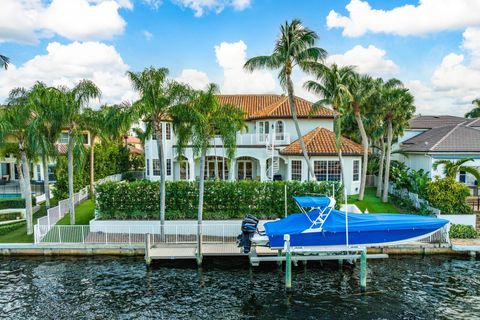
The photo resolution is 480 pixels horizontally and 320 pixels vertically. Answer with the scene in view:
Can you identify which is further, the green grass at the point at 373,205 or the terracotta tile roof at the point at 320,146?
the terracotta tile roof at the point at 320,146

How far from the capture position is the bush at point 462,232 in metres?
20.4

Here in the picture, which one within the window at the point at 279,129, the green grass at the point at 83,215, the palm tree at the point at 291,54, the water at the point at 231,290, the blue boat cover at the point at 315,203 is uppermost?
the palm tree at the point at 291,54

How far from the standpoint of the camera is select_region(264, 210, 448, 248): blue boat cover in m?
16.2

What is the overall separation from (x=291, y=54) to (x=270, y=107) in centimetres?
1126

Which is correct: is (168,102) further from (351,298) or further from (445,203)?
(445,203)

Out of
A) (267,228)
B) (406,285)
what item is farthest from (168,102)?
(406,285)

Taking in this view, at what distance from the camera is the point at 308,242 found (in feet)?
54.0

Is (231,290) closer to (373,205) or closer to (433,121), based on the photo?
(373,205)

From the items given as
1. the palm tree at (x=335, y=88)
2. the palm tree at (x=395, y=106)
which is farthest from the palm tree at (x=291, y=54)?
the palm tree at (x=395, y=106)

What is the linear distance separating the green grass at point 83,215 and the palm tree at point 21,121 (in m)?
2.44

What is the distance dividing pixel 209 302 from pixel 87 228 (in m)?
10.1

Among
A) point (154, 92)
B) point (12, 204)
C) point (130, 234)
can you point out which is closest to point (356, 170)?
point (154, 92)

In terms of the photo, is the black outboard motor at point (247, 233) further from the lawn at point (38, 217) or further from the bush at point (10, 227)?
the bush at point (10, 227)

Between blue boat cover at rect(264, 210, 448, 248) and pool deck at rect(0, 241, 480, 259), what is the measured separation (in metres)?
2.45
